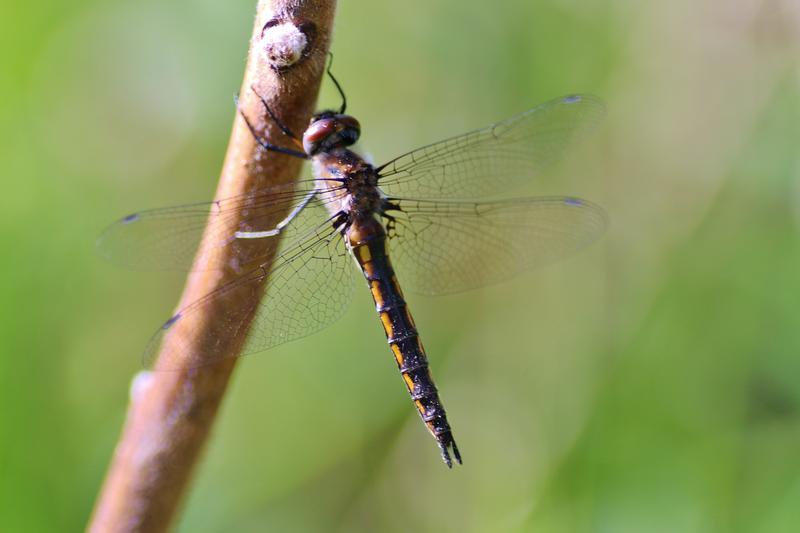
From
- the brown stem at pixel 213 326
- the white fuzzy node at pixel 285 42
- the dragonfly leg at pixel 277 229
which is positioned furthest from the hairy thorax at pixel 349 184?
the white fuzzy node at pixel 285 42

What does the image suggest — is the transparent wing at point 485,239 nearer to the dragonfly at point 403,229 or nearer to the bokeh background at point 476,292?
the dragonfly at point 403,229

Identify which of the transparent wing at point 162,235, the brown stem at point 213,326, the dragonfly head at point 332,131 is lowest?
the brown stem at point 213,326

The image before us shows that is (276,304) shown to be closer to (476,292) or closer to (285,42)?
(285,42)

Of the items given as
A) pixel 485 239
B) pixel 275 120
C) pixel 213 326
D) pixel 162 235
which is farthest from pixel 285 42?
pixel 485 239

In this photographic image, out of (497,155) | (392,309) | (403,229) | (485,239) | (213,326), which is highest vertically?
(497,155)

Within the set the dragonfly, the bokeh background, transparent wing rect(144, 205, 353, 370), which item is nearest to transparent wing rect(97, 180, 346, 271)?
→ the dragonfly

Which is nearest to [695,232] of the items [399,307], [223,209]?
[399,307]
